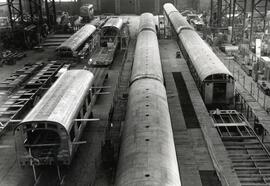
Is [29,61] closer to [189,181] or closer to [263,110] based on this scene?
[263,110]

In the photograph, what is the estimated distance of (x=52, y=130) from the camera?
18.2 meters

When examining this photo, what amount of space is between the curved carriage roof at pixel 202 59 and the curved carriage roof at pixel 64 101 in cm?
905

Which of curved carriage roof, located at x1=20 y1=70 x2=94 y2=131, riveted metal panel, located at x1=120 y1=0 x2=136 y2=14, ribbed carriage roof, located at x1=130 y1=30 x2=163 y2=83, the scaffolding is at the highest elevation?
riveted metal panel, located at x1=120 y1=0 x2=136 y2=14

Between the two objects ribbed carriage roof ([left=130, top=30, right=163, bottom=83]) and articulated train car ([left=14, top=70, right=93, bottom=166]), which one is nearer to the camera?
articulated train car ([left=14, top=70, right=93, bottom=166])

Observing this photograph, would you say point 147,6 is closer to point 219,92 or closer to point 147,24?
point 147,24

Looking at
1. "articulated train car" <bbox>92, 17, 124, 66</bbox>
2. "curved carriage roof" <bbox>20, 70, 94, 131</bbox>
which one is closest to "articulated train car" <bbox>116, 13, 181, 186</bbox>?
"curved carriage roof" <bbox>20, 70, 94, 131</bbox>

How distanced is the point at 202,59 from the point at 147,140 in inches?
671

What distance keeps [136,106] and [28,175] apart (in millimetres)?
6924

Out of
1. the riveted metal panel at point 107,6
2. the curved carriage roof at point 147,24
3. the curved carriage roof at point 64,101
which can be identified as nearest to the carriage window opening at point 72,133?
the curved carriage roof at point 64,101

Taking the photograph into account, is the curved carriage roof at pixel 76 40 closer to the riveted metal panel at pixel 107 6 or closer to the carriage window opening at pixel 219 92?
the carriage window opening at pixel 219 92

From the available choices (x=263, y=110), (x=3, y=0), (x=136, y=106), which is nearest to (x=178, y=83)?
(x=263, y=110)

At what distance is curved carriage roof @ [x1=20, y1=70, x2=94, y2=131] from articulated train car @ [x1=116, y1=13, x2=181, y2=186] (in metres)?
2.99

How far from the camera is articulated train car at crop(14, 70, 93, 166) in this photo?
58.9 ft

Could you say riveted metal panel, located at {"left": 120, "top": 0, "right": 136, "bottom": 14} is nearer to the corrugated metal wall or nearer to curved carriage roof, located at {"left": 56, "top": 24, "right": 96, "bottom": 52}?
the corrugated metal wall
